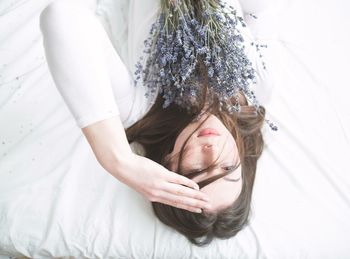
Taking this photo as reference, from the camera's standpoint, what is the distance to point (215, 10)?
805 millimetres

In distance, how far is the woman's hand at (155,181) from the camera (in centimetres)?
73

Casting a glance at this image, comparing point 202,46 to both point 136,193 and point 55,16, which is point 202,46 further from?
point 136,193

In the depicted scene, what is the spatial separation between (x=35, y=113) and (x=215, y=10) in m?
0.62

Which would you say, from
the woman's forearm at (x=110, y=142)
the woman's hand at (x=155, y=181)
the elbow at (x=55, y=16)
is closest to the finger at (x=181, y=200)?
the woman's hand at (x=155, y=181)

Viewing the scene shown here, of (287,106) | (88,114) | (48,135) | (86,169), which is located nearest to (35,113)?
(48,135)

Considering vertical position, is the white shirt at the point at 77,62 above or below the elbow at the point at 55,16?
below

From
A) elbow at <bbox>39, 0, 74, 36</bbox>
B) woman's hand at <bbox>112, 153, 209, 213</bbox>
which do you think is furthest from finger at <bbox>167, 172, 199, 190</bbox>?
elbow at <bbox>39, 0, 74, 36</bbox>

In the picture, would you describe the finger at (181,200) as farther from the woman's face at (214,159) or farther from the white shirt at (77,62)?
the white shirt at (77,62)

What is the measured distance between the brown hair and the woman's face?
0.7 inches

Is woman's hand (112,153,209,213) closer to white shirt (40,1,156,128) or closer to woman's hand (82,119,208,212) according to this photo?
woman's hand (82,119,208,212)

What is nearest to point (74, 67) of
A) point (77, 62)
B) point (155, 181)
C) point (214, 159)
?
point (77, 62)

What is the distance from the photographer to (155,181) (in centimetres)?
73

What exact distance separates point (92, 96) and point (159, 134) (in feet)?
1.23

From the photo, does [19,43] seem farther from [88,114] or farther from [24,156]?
[88,114]
